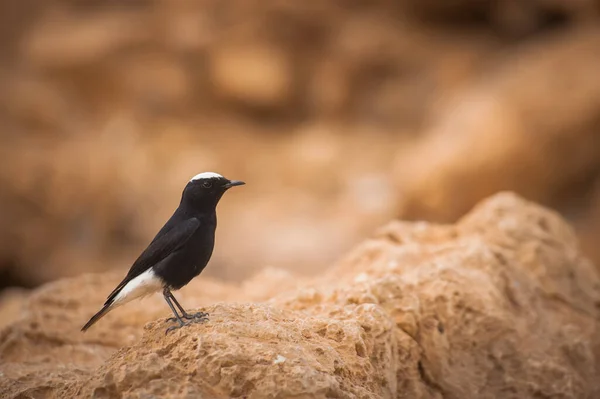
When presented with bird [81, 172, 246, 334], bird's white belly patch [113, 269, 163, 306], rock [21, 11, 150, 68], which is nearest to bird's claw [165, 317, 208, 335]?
bird [81, 172, 246, 334]

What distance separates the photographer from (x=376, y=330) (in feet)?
11.5

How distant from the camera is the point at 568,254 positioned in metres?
4.87

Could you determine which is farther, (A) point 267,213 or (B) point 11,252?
(A) point 267,213

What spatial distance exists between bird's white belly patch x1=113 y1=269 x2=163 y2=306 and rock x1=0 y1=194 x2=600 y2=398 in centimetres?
23

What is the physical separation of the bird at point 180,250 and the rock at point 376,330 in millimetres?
226

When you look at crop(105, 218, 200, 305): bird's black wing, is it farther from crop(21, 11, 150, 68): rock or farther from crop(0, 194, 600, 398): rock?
crop(21, 11, 150, 68): rock

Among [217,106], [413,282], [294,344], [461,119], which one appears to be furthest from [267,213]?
[294,344]

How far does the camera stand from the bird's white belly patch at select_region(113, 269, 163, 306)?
137 inches

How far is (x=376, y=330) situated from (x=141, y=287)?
1.18 meters

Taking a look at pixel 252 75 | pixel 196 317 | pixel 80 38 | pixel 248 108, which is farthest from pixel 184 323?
pixel 80 38

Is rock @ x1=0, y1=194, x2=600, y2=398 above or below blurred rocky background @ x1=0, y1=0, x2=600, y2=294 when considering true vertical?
below

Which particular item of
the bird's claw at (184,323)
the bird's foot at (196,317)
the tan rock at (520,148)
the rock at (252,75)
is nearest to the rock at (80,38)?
the rock at (252,75)

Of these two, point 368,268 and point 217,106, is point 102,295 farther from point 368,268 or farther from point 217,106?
point 217,106

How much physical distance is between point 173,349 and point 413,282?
1596 mm
